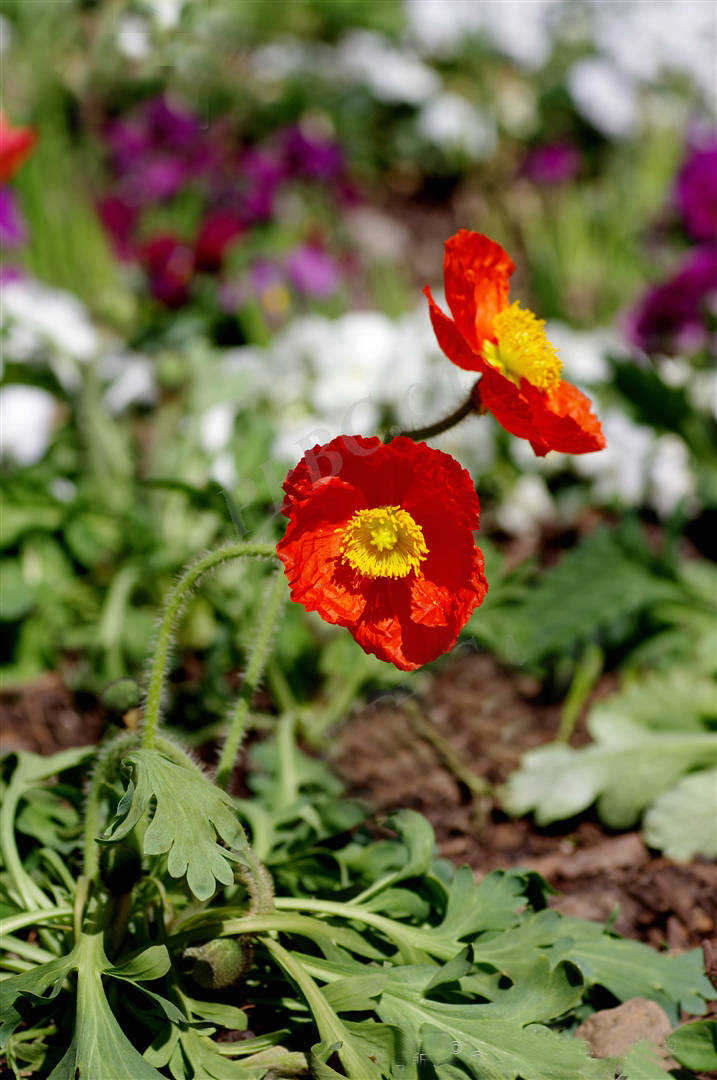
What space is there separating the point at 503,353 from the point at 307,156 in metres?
2.87

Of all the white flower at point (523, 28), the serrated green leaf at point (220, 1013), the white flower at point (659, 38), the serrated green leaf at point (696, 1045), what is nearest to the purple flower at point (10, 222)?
the serrated green leaf at point (220, 1013)

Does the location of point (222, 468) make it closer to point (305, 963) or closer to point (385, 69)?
point (305, 963)

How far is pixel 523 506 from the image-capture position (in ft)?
9.36

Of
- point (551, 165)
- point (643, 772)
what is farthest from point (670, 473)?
point (551, 165)

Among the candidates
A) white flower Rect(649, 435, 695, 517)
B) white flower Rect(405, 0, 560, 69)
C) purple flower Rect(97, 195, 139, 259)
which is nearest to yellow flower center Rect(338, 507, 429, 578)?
white flower Rect(649, 435, 695, 517)

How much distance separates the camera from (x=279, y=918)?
4.37 feet

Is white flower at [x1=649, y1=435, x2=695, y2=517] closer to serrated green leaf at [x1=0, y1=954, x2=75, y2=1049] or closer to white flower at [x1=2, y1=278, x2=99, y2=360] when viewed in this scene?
white flower at [x1=2, y1=278, x2=99, y2=360]

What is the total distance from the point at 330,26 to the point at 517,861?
534 centimetres

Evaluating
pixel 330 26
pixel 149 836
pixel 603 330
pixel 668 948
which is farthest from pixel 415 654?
pixel 330 26

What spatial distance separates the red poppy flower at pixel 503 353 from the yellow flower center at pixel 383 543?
167 millimetres

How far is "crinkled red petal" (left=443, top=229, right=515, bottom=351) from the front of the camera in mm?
1269

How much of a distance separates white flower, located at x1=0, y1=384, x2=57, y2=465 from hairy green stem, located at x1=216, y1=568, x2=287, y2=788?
1.49 m

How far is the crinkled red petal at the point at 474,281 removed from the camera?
1.27 metres

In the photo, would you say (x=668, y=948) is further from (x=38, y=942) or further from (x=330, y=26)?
(x=330, y=26)
